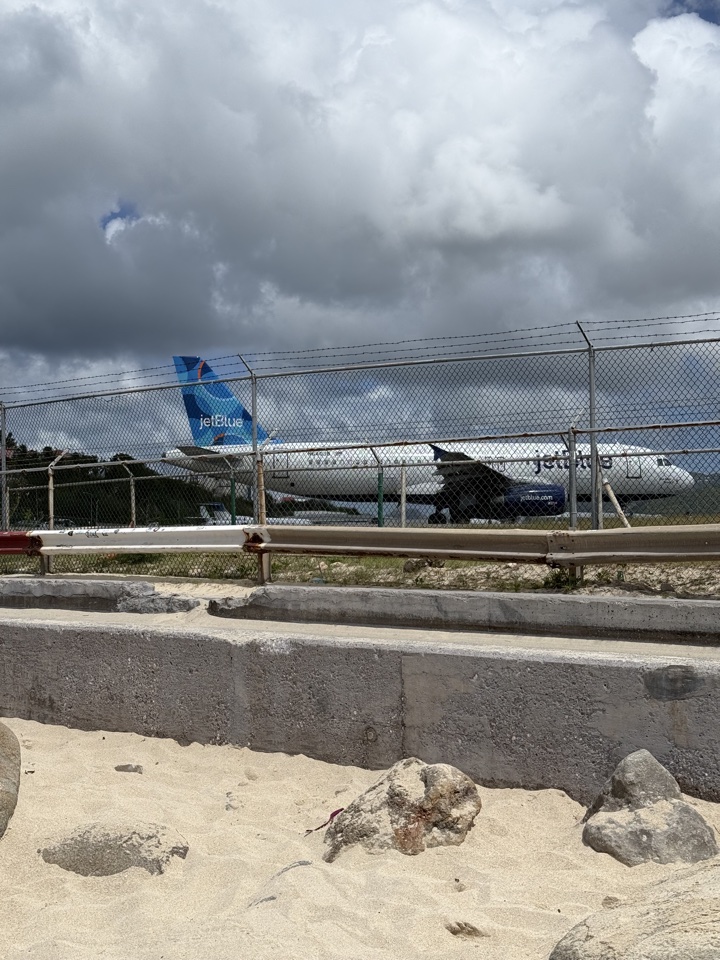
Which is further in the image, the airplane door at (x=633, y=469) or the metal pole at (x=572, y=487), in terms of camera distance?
the airplane door at (x=633, y=469)

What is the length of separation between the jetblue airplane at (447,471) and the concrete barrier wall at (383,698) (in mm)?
3057

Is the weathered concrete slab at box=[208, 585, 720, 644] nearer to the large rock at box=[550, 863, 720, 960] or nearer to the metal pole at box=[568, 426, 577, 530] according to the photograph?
the metal pole at box=[568, 426, 577, 530]

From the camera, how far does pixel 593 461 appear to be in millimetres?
7699

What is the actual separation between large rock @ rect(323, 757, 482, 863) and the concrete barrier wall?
0.49m

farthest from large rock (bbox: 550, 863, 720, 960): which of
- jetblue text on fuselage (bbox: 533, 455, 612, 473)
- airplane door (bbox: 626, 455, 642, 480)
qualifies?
airplane door (bbox: 626, 455, 642, 480)

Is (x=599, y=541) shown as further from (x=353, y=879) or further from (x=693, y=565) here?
(x=353, y=879)

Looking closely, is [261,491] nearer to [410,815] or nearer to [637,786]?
[410,815]

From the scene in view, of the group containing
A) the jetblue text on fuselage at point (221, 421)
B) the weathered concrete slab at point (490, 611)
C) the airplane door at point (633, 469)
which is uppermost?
the jetblue text on fuselage at point (221, 421)

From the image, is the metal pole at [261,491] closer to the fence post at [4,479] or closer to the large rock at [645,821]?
the fence post at [4,479]

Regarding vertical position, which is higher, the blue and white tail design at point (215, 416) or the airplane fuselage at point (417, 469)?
the blue and white tail design at point (215, 416)

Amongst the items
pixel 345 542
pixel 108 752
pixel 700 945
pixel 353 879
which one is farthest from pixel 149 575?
pixel 700 945

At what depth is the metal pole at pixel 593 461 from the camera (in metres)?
7.70

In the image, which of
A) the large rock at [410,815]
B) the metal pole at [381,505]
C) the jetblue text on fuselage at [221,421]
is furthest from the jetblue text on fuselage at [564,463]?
the large rock at [410,815]

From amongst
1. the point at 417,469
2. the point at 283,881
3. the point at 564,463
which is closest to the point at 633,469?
the point at 564,463
